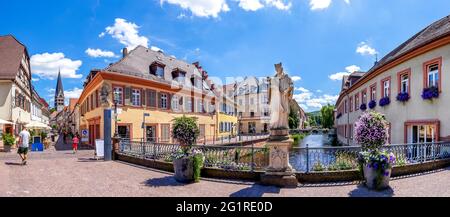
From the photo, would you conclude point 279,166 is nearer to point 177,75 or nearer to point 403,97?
point 403,97

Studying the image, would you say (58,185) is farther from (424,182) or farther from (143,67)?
(143,67)

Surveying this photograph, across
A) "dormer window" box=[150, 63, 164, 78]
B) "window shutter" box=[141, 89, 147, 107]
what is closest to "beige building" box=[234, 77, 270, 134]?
"dormer window" box=[150, 63, 164, 78]

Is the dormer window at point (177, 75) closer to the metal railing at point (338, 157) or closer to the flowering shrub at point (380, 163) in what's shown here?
the metal railing at point (338, 157)

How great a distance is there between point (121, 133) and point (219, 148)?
1341cm

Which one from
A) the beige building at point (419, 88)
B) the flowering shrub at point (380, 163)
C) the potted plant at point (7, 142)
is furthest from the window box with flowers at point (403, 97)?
the potted plant at point (7, 142)

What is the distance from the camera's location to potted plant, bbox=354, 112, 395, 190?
249 inches

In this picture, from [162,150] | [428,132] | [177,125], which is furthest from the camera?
[428,132]

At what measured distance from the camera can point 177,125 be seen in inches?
310

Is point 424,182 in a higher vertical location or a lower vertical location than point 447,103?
lower

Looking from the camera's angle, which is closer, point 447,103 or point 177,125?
point 177,125

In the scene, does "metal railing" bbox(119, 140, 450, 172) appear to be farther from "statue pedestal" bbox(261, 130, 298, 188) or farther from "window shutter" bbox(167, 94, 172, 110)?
"window shutter" bbox(167, 94, 172, 110)

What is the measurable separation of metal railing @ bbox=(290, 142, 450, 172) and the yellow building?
Result: 41.3 feet

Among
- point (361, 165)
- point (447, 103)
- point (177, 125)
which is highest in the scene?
point (447, 103)
